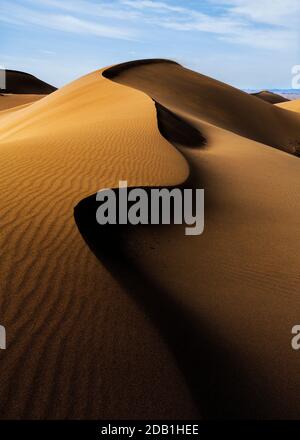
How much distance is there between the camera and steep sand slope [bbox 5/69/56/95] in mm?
74688

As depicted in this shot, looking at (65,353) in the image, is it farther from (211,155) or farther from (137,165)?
(211,155)

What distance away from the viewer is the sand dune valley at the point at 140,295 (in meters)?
3.18

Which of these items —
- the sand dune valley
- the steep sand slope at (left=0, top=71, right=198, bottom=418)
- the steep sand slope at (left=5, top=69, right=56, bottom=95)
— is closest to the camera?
the steep sand slope at (left=0, top=71, right=198, bottom=418)

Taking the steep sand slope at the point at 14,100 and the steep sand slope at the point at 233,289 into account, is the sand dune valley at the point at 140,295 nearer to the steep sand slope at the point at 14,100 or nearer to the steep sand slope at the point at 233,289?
the steep sand slope at the point at 233,289

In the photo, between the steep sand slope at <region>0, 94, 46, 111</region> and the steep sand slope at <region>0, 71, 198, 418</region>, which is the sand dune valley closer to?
the steep sand slope at <region>0, 71, 198, 418</region>

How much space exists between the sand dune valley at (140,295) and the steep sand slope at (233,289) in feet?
0.05

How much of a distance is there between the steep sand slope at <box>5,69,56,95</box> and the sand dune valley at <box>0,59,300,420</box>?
70.7 metres

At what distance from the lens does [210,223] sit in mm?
6820

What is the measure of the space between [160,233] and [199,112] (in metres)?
20.3

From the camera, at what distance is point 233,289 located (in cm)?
503
